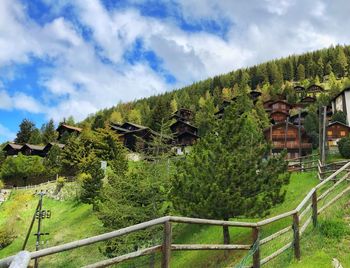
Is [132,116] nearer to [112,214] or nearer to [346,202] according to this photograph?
[112,214]

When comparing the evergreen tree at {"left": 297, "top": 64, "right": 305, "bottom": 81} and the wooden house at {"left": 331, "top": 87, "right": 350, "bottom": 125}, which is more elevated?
the evergreen tree at {"left": 297, "top": 64, "right": 305, "bottom": 81}

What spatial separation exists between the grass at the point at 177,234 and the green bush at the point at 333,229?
0.21 m

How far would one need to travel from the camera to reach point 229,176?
18453mm

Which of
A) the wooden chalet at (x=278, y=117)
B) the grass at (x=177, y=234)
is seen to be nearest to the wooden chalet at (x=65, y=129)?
the grass at (x=177, y=234)

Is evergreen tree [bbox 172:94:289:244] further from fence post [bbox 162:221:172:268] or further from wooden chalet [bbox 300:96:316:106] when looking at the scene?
wooden chalet [bbox 300:96:316:106]

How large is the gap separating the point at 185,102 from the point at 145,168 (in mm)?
119006

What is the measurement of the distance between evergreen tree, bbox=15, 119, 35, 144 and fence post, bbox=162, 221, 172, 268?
106126 millimetres

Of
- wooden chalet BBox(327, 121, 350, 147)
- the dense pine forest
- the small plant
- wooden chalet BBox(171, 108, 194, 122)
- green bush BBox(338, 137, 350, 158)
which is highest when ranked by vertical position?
the dense pine forest

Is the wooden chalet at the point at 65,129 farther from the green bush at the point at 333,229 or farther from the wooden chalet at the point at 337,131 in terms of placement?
the green bush at the point at 333,229

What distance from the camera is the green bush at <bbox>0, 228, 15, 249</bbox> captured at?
42.0 meters

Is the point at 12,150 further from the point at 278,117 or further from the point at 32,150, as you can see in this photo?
the point at 278,117

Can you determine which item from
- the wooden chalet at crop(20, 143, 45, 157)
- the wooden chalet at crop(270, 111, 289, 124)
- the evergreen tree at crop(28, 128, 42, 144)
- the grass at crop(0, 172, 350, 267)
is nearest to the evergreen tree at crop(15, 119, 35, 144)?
the evergreen tree at crop(28, 128, 42, 144)

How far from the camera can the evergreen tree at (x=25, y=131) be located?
106 meters

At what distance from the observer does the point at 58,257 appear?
28.2 meters
